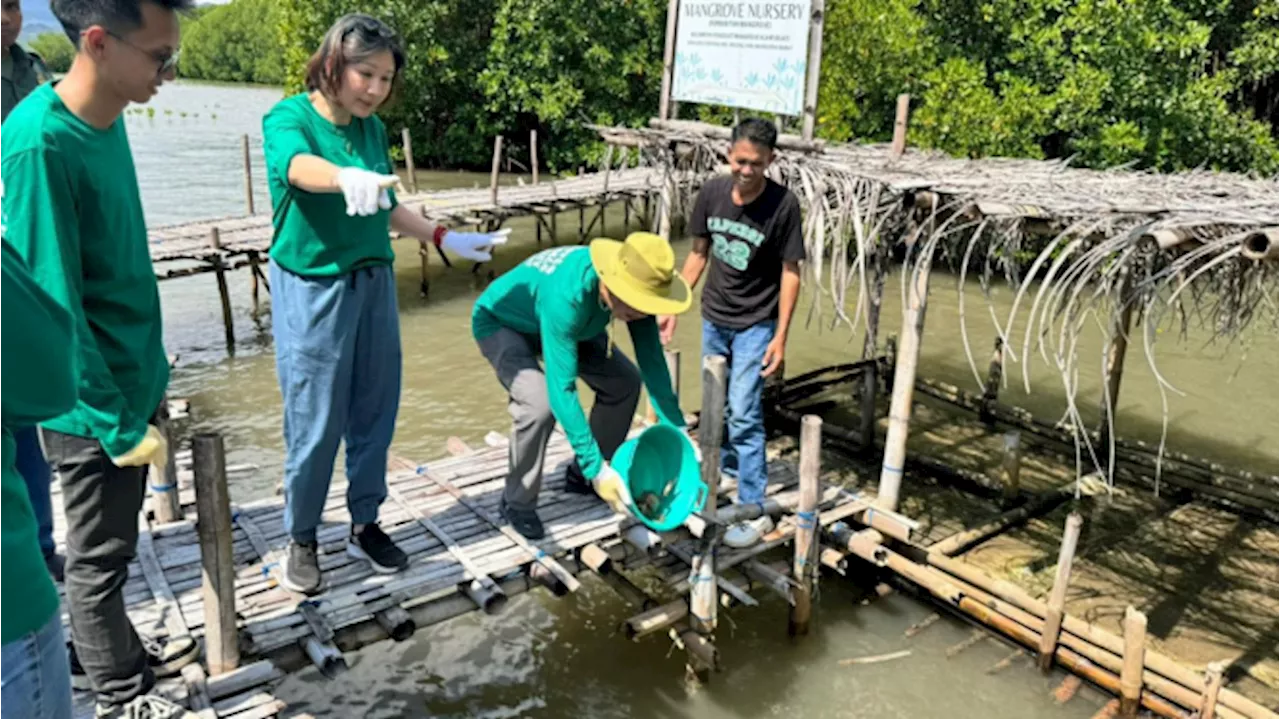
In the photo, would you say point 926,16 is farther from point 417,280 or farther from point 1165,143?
point 417,280

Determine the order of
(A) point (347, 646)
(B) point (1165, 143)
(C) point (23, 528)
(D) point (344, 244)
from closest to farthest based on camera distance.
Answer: (C) point (23, 528), (D) point (344, 244), (A) point (347, 646), (B) point (1165, 143)

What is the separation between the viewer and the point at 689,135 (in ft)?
23.7

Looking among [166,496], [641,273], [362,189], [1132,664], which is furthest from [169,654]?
[1132,664]

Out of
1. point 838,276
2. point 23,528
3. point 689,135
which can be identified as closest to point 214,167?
point 689,135

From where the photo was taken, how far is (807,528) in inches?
208

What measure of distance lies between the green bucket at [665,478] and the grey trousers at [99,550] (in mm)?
2092

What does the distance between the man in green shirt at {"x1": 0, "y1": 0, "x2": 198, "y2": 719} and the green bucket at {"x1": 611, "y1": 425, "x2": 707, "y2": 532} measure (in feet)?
6.99

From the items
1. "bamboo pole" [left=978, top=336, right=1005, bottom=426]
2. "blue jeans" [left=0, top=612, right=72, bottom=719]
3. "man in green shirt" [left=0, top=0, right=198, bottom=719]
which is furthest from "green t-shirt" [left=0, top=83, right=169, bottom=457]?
"bamboo pole" [left=978, top=336, right=1005, bottom=426]

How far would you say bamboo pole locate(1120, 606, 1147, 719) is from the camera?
15.5 ft

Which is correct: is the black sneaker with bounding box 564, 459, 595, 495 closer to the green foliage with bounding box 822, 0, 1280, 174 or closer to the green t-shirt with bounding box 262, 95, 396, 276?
the green t-shirt with bounding box 262, 95, 396, 276

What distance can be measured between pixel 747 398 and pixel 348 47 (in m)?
2.94

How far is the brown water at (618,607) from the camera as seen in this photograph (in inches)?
206

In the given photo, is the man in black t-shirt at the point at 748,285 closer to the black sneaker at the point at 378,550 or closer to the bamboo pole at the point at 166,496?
the black sneaker at the point at 378,550

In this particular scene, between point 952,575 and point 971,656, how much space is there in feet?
1.61
